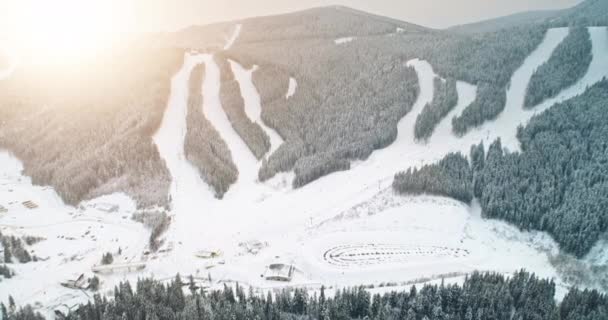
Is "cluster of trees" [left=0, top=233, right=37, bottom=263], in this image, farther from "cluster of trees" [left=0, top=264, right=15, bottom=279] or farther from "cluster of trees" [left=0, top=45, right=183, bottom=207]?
"cluster of trees" [left=0, top=45, right=183, bottom=207]

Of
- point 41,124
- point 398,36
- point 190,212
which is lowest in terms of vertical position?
point 190,212

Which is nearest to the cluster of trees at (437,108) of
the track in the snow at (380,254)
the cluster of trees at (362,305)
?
the track in the snow at (380,254)

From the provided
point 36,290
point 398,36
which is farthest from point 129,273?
A: point 398,36

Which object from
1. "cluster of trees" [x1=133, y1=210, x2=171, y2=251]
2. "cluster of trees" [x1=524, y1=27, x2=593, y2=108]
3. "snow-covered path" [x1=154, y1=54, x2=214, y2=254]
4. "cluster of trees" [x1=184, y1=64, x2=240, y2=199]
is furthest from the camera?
"cluster of trees" [x1=524, y1=27, x2=593, y2=108]

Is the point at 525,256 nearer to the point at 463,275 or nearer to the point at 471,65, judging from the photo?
the point at 463,275

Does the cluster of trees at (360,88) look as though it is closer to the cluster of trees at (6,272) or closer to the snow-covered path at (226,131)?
the snow-covered path at (226,131)

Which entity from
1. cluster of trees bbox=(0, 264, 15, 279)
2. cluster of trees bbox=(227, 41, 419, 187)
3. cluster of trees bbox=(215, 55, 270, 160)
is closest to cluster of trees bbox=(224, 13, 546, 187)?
cluster of trees bbox=(227, 41, 419, 187)
